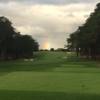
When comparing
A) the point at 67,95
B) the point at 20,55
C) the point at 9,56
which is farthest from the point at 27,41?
the point at 67,95

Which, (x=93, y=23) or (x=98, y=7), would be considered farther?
(x=98, y=7)

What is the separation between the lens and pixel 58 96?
2217cm

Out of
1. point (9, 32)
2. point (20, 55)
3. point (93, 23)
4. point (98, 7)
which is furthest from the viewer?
point (20, 55)

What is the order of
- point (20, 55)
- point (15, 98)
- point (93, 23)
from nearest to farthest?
point (15, 98) → point (93, 23) → point (20, 55)

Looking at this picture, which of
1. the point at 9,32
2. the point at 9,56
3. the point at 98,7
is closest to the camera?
the point at 98,7

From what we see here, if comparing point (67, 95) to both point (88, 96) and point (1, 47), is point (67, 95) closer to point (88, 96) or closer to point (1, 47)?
point (88, 96)

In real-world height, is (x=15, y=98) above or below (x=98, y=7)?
below

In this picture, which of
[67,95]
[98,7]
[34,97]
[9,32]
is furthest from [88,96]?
[9,32]

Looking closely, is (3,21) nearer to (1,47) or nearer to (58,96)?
(1,47)

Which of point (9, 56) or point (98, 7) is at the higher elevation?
point (98, 7)

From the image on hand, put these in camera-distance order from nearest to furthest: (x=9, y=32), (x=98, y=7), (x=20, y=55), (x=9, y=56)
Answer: (x=98, y=7) → (x=9, y=32) → (x=9, y=56) → (x=20, y=55)

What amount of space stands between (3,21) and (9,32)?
6.81 meters

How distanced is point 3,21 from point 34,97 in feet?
424

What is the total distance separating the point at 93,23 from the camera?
114 metres
